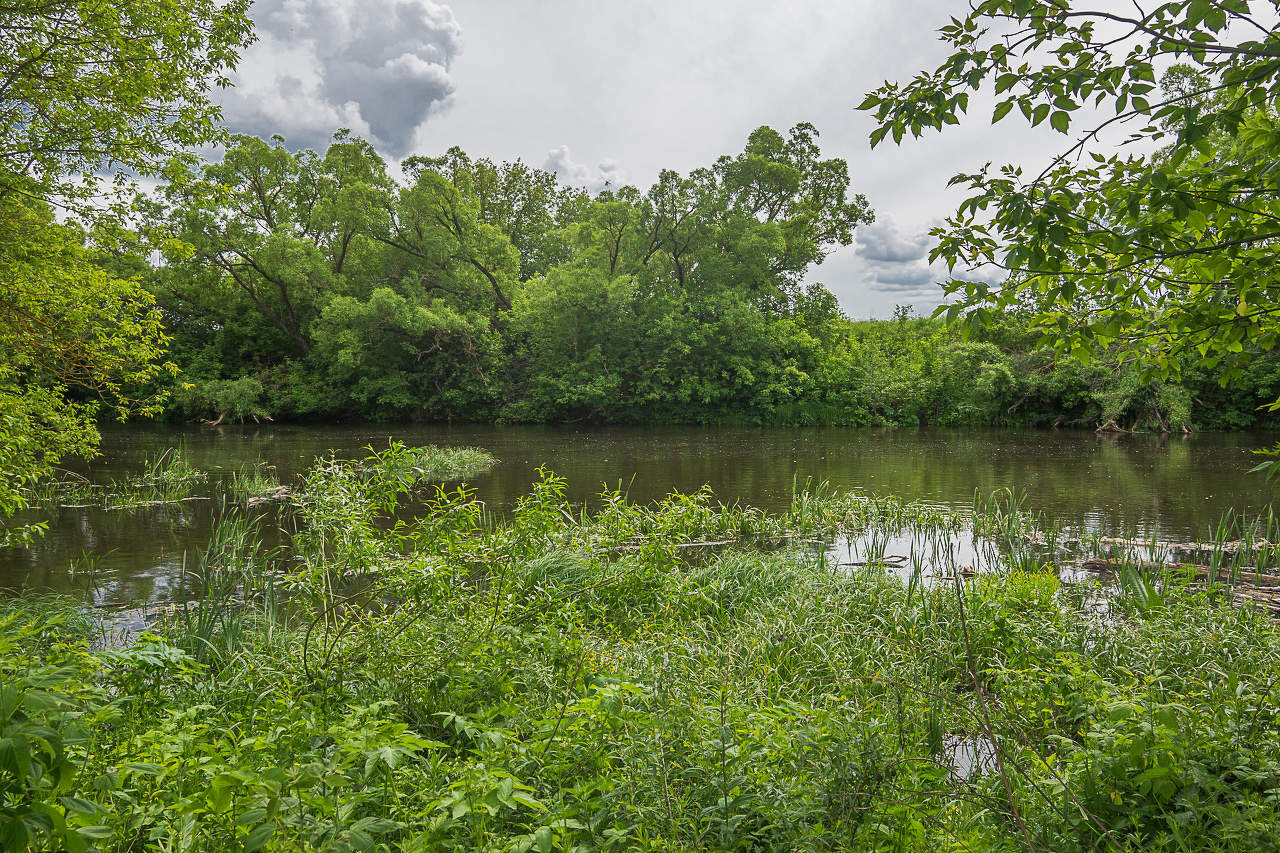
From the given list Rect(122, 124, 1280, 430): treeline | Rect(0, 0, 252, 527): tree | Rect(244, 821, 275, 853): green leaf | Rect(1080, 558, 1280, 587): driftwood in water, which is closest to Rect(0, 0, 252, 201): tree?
Rect(0, 0, 252, 527): tree

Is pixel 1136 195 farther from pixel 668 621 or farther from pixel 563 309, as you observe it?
pixel 563 309

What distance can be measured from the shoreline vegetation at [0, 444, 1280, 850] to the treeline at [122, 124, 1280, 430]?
81.5 feet

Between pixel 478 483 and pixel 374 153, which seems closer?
pixel 478 483

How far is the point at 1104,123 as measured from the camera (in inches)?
90.8

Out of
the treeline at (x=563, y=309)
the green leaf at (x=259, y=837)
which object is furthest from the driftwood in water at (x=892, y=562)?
the treeline at (x=563, y=309)

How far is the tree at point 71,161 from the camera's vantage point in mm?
Result: 6578

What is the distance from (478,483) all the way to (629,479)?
3.09 m

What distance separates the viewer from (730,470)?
50.4 ft

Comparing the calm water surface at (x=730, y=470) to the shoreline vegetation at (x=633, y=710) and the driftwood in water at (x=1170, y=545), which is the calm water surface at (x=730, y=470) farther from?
the shoreline vegetation at (x=633, y=710)

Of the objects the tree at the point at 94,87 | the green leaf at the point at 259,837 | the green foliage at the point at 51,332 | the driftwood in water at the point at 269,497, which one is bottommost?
the driftwood in water at the point at 269,497

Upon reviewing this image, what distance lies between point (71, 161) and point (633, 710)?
344 inches

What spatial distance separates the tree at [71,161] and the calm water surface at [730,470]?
119cm

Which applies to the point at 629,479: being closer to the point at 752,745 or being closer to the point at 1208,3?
the point at 752,745

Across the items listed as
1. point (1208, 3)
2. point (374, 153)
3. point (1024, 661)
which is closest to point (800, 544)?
point (1024, 661)
